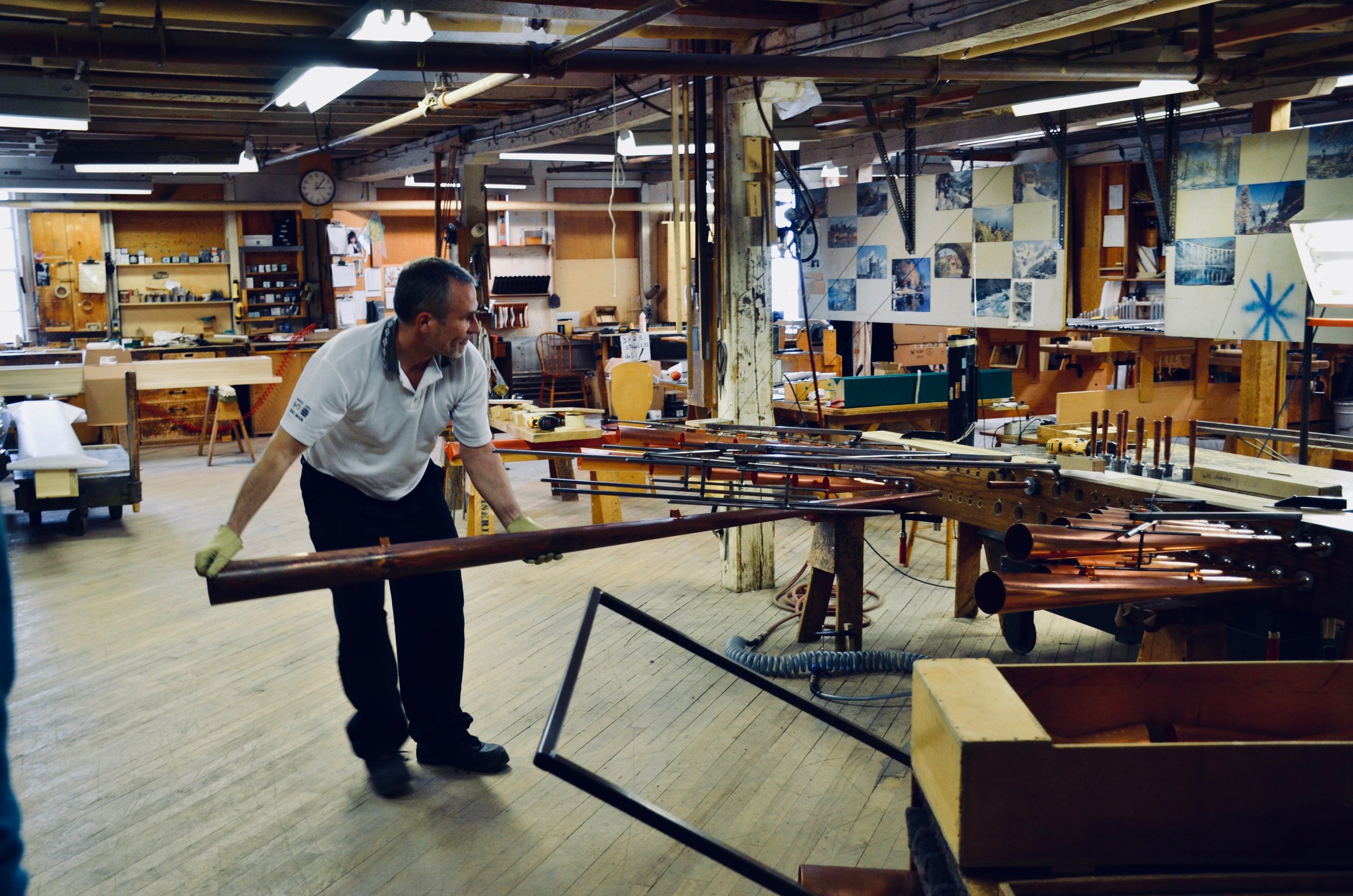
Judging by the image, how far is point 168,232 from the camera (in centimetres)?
1314

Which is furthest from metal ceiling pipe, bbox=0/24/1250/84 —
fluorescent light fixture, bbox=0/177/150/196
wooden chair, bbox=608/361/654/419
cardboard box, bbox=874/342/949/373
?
fluorescent light fixture, bbox=0/177/150/196

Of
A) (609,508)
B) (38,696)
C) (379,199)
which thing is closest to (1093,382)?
(609,508)

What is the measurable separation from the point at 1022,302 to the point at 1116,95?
128 inches

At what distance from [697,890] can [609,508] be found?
4174mm

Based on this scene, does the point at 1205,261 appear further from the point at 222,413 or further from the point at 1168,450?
the point at 222,413

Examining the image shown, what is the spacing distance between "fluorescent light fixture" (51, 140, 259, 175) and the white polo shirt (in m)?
6.82

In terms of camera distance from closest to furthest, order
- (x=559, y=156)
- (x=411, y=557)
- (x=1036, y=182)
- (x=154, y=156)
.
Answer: (x=411, y=557) < (x=1036, y=182) < (x=154, y=156) < (x=559, y=156)

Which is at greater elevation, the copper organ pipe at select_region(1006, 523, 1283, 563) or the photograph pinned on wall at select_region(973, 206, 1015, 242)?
the photograph pinned on wall at select_region(973, 206, 1015, 242)

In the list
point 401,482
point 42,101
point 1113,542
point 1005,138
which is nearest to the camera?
point 1113,542

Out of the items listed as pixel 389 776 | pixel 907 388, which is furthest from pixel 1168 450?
pixel 907 388

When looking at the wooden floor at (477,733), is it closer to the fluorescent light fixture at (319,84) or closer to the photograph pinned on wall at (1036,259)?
the fluorescent light fixture at (319,84)

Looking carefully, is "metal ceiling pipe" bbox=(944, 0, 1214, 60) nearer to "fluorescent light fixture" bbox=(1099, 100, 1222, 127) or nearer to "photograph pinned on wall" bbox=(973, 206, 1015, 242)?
"fluorescent light fixture" bbox=(1099, 100, 1222, 127)

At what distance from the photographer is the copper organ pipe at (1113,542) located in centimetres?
277

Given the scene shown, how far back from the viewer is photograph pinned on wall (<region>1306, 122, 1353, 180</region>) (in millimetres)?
6188
